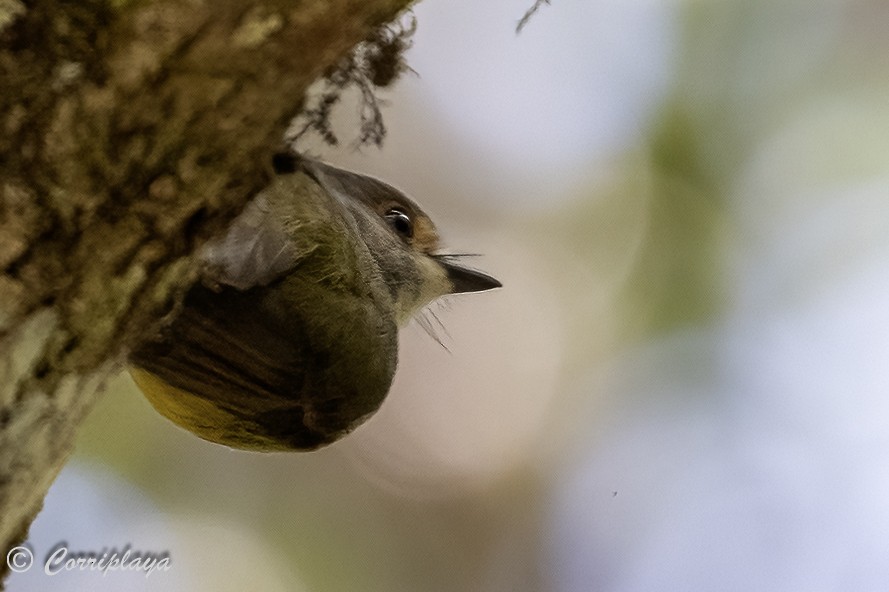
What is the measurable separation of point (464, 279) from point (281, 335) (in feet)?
2.00

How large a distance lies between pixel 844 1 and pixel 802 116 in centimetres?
35

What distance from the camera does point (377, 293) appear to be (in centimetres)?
93

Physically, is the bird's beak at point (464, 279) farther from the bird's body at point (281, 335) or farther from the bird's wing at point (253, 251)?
the bird's wing at point (253, 251)

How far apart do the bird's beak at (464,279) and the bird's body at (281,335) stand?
40 cm

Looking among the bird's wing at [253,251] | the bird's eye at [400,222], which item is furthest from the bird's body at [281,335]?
the bird's eye at [400,222]

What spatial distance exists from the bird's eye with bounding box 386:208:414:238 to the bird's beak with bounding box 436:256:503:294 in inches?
3.4

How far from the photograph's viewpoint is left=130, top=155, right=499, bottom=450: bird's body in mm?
729

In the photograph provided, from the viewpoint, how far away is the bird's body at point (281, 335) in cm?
73

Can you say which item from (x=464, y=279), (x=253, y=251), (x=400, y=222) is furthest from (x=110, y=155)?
(x=464, y=279)

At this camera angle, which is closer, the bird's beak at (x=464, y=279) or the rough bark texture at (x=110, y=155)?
the rough bark texture at (x=110, y=155)

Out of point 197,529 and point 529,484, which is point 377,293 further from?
point 529,484

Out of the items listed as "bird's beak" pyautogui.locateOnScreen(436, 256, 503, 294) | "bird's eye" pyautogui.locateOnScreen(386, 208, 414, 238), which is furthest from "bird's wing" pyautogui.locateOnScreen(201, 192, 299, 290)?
"bird's beak" pyautogui.locateOnScreen(436, 256, 503, 294)

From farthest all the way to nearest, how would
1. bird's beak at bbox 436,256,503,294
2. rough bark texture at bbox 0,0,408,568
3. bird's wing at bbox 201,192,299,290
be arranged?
bird's beak at bbox 436,256,503,294, bird's wing at bbox 201,192,299,290, rough bark texture at bbox 0,0,408,568

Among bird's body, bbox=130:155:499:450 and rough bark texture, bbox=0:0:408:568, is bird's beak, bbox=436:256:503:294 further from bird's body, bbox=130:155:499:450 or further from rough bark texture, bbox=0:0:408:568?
rough bark texture, bbox=0:0:408:568
